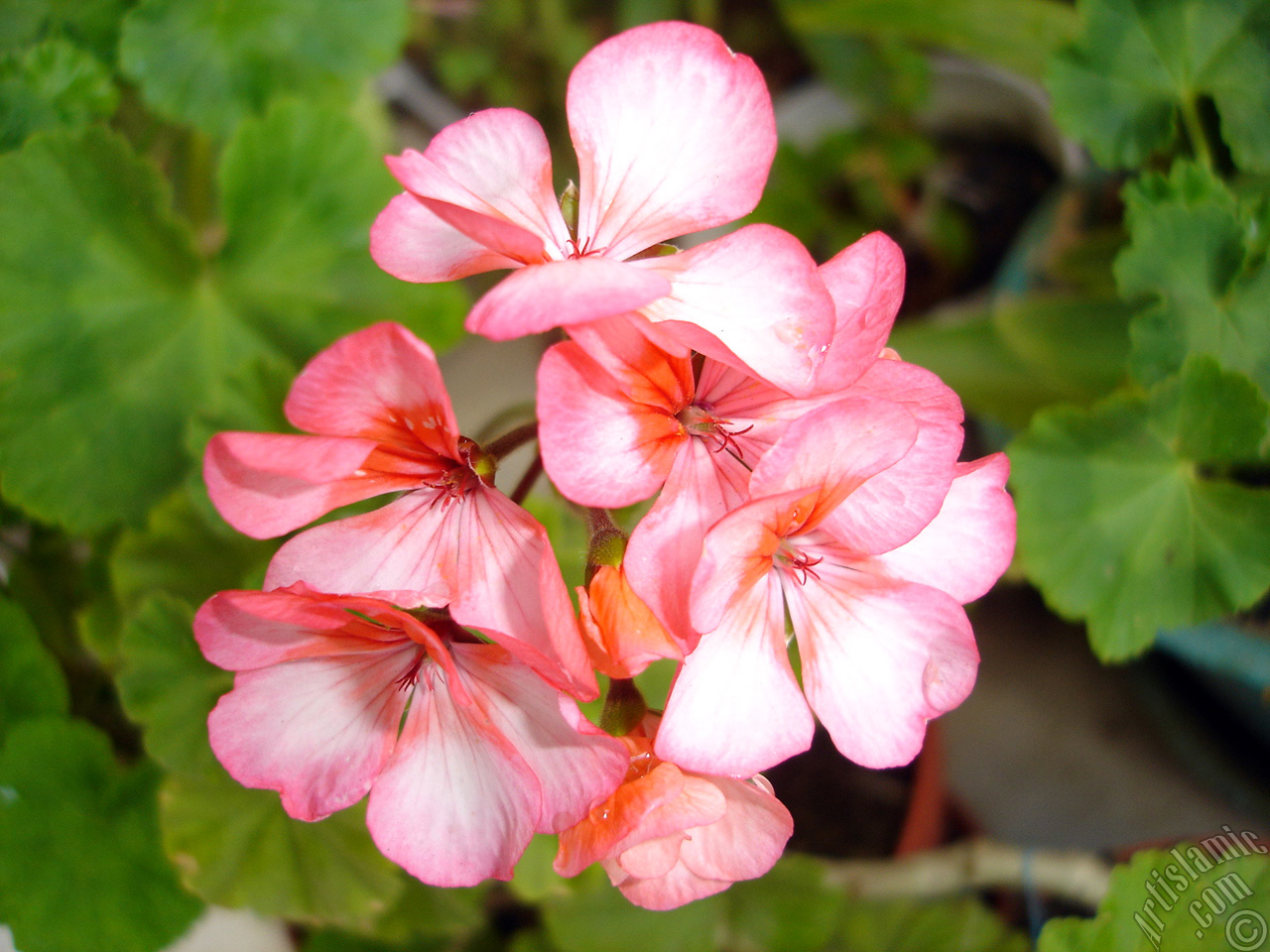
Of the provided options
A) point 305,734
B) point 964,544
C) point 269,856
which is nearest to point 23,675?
point 269,856

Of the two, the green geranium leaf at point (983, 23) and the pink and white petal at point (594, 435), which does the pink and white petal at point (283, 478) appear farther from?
the green geranium leaf at point (983, 23)

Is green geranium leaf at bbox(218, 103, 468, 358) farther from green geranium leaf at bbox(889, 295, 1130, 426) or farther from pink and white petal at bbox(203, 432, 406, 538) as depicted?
green geranium leaf at bbox(889, 295, 1130, 426)

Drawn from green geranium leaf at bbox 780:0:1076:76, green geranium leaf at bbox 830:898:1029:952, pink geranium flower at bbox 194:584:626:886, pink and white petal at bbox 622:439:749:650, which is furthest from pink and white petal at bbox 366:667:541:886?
green geranium leaf at bbox 780:0:1076:76

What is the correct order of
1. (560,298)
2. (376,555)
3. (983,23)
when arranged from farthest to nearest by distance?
(983,23) → (376,555) → (560,298)

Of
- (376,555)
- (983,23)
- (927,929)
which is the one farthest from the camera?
(983,23)

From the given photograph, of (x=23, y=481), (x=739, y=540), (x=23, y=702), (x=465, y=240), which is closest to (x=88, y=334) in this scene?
(x=23, y=481)

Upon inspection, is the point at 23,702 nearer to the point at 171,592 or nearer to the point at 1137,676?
the point at 171,592

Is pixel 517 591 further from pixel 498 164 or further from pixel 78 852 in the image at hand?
pixel 78 852
